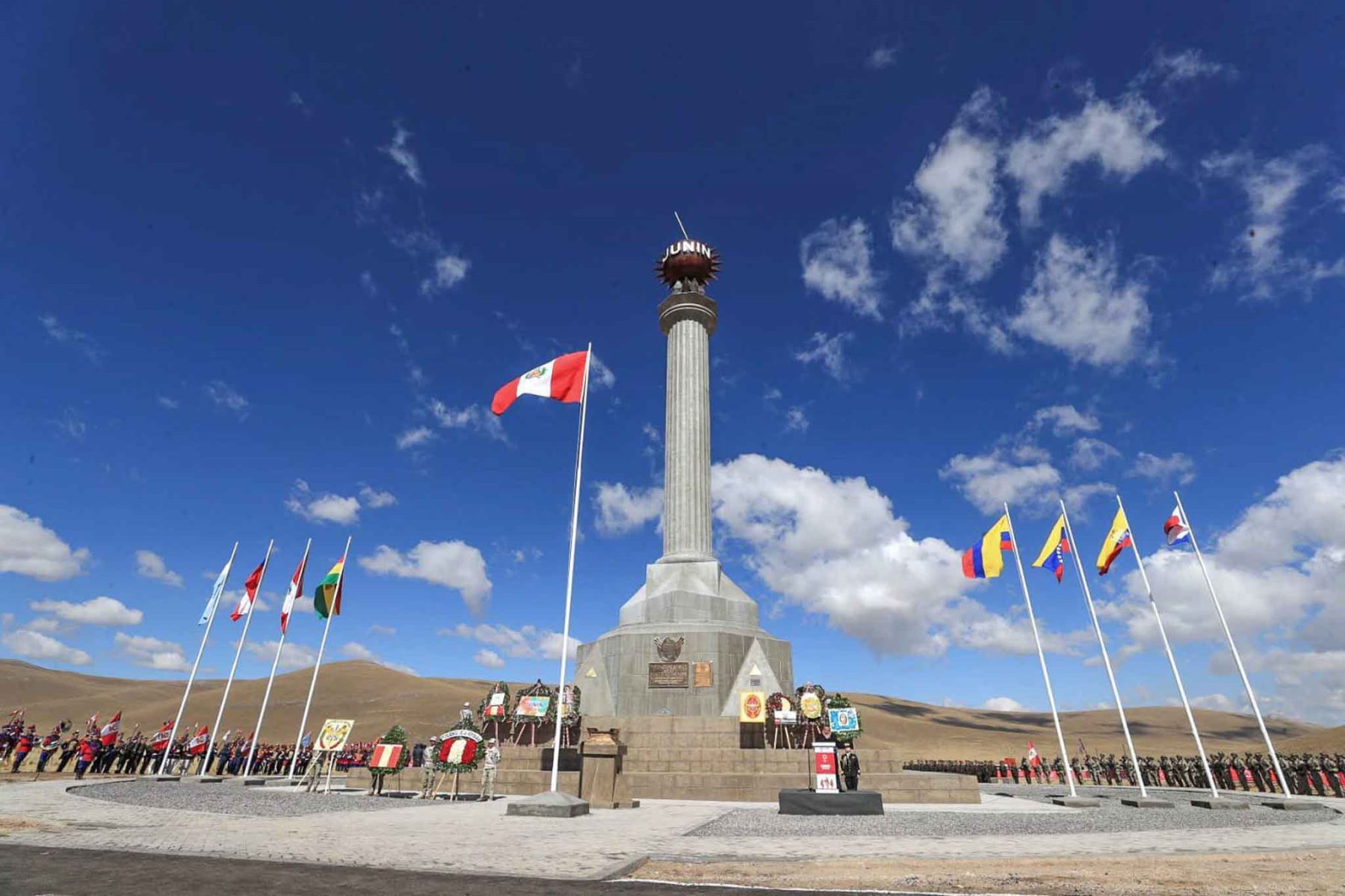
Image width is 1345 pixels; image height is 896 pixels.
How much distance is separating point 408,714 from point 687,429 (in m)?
61.5

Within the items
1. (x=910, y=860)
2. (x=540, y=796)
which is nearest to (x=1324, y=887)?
(x=910, y=860)

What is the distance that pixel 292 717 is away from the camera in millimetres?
79438

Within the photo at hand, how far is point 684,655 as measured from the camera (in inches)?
1112

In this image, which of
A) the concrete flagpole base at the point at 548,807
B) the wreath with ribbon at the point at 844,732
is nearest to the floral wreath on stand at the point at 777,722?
the wreath with ribbon at the point at 844,732

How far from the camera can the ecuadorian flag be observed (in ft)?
77.6

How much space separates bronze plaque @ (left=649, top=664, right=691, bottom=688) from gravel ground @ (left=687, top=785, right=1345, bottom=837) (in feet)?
33.7

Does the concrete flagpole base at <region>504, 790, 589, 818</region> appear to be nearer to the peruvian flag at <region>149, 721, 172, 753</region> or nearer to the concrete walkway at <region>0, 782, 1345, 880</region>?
the concrete walkway at <region>0, 782, 1345, 880</region>

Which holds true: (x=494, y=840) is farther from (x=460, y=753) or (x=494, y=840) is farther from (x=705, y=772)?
(x=705, y=772)

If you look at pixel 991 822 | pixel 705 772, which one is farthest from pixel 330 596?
pixel 991 822

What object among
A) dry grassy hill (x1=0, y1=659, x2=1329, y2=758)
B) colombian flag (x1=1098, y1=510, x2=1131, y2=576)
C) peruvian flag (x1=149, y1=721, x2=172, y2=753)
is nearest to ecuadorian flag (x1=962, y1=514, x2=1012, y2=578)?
colombian flag (x1=1098, y1=510, x2=1131, y2=576)

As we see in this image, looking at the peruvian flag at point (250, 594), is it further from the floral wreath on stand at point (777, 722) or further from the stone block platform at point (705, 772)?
the floral wreath on stand at point (777, 722)

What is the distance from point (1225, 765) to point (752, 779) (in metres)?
25.2

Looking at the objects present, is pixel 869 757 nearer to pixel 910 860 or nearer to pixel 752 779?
pixel 752 779

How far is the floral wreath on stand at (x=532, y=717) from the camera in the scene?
2538cm
